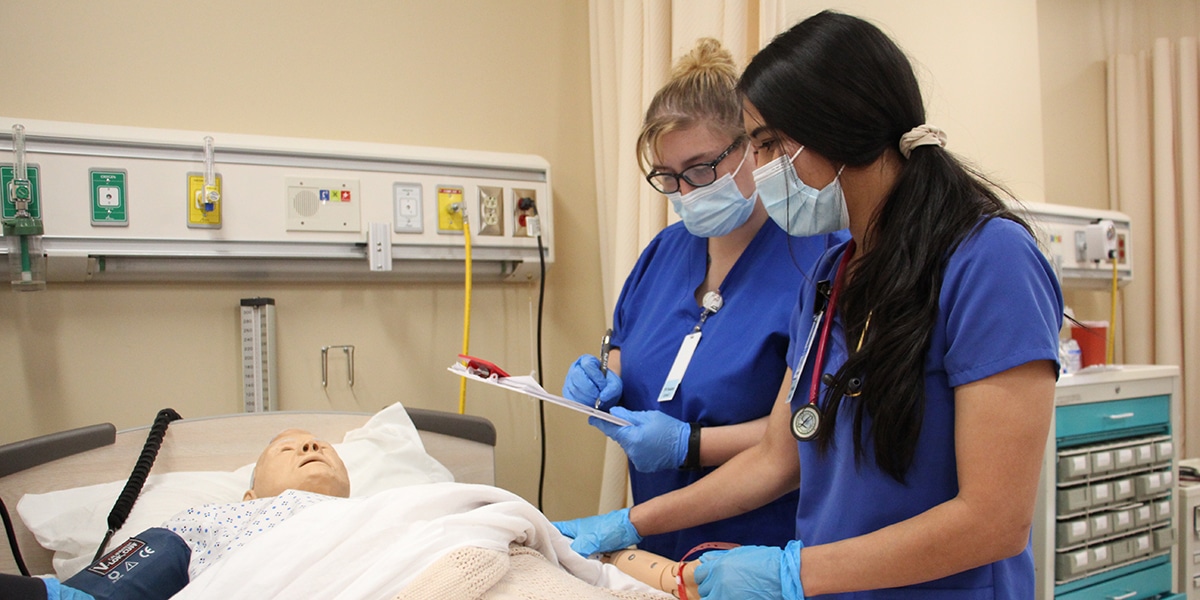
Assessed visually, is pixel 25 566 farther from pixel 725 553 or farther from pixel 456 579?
pixel 725 553

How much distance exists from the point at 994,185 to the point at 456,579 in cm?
83

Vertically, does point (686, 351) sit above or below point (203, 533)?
above

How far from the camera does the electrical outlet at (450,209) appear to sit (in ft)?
6.86

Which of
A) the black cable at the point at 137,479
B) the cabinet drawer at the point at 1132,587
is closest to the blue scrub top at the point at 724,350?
the black cable at the point at 137,479

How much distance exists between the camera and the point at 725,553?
1075mm

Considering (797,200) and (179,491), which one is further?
(179,491)

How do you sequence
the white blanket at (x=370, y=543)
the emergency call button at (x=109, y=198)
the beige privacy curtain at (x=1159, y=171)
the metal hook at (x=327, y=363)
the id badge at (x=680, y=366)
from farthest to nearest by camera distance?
→ 1. the beige privacy curtain at (x=1159, y=171)
2. the metal hook at (x=327, y=363)
3. the emergency call button at (x=109, y=198)
4. the id badge at (x=680, y=366)
5. the white blanket at (x=370, y=543)

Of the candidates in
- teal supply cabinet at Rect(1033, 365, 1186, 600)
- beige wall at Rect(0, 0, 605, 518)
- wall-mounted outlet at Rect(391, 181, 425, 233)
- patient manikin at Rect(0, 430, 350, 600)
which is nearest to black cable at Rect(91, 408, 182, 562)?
patient manikin at Rect(0, 430, 350, 600)

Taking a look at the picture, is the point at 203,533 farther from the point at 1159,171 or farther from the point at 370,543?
the point at 1159,171

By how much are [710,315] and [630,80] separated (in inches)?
34.7

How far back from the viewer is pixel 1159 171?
124 inches

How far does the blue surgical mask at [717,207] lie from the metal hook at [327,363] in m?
1.06

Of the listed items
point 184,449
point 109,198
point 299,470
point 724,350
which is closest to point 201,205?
point 109,198

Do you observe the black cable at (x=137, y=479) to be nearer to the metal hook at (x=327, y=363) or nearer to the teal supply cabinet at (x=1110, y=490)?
the metal hook at (x=327, y=363)
